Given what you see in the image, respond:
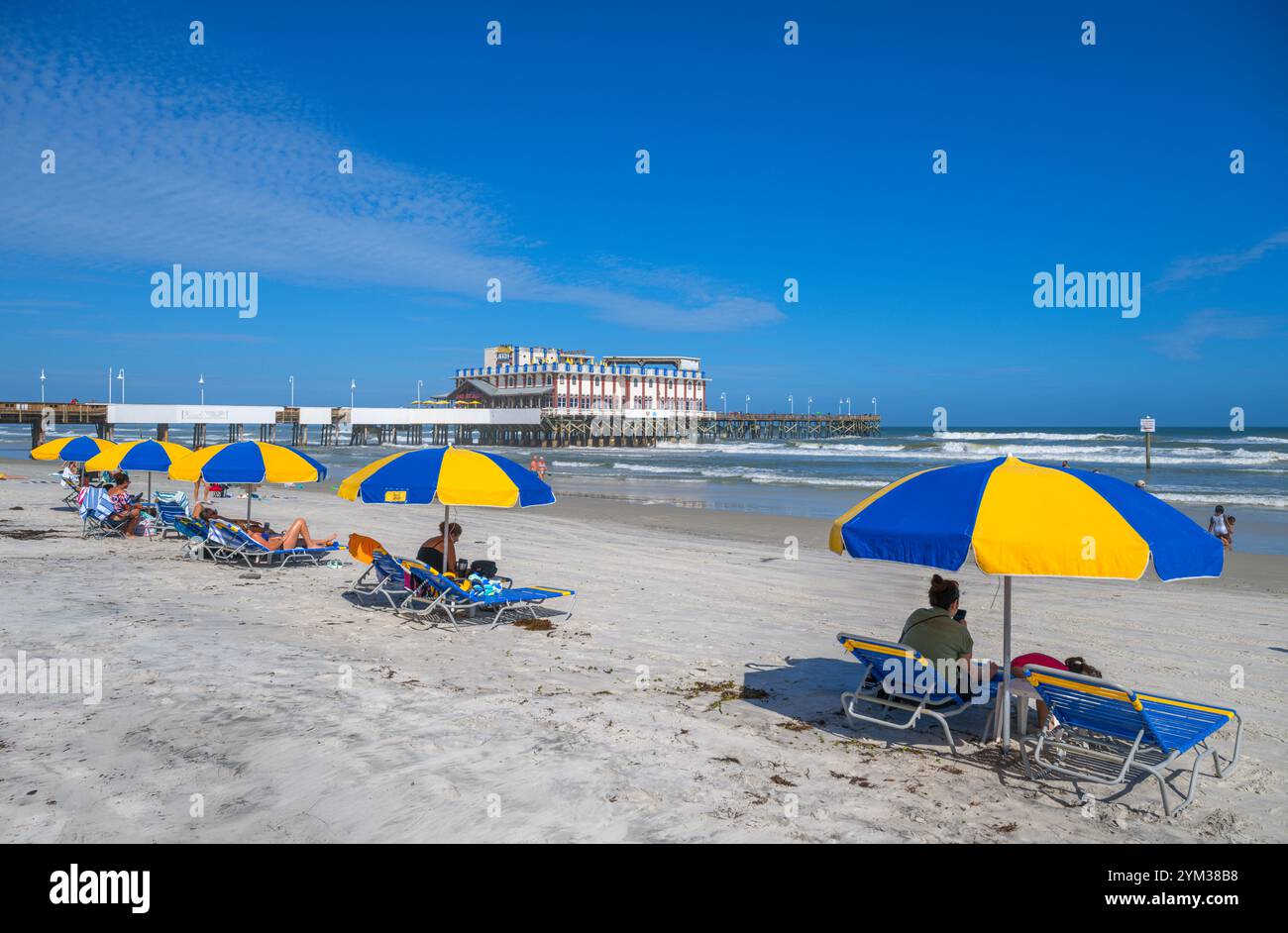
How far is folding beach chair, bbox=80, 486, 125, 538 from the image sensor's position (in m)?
12.0

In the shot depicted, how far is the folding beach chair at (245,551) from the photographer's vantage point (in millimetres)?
10016

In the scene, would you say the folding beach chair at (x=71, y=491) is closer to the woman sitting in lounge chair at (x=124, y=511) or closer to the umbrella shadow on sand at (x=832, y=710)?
the woman sitting in lounge chair at (x=124, y=511)

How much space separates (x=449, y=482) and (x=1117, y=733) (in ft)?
16.4

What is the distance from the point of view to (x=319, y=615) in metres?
7.66

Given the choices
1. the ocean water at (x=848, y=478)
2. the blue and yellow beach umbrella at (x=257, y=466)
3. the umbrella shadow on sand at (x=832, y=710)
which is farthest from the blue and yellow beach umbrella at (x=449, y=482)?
the ocean water at (x=848, y=478)

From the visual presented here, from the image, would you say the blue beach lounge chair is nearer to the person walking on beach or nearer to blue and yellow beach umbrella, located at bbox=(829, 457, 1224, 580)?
blue and yellow beach umbrella, located at bbox=(829, 457, 1224, 580)

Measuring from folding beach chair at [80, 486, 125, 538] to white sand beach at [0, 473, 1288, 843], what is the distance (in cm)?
240

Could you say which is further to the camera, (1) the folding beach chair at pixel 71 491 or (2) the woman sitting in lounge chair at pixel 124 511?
(1) the folding beach chair at pixel 71 491

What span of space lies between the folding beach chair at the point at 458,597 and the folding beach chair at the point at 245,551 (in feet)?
9.71

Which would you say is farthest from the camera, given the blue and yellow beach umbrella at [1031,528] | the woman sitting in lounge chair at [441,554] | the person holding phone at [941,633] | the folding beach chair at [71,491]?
the folding beach chair at [71,491]

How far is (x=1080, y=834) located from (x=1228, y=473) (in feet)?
132

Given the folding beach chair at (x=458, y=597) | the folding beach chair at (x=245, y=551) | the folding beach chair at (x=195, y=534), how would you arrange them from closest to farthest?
the folding beach chair at (x=458, y=597), the folding beach chair at (x=245, y=551), the folding beach chair at (x=195, y=534)

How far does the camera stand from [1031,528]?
3.70 meters
